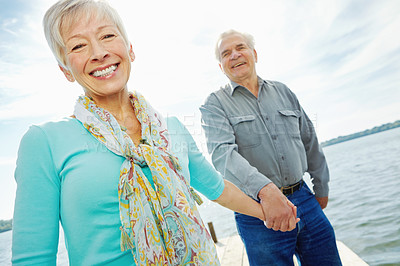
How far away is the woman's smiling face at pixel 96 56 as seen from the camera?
1183 millimetres

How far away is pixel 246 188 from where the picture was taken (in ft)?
6.08

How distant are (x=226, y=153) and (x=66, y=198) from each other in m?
1.19

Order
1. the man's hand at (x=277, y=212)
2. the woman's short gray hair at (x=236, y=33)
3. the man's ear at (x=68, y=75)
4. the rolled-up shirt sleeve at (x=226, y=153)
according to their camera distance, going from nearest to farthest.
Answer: the man's ear at (x=68, y=75) → the man's hand at (x=277, y=212) → the rolled-up shirt sleeve at (x=226, y=153) → the woman's short gray hair at (x=236, y=33)

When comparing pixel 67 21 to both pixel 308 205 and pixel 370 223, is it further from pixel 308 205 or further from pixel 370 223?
pixel 370 223

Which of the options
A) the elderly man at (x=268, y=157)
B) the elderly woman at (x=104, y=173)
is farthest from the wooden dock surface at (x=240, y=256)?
the elderly woman at (x=104, y=173)

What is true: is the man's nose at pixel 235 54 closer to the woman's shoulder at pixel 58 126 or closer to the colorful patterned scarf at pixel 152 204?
the colorful patterned scarf at pixel 152 204

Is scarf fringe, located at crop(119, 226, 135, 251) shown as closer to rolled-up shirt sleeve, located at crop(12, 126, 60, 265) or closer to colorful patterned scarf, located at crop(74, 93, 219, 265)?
colorful patterned scarf, located at crop(74, 93, 219, 265)

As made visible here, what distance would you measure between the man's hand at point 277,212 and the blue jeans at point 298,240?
12.9 inches

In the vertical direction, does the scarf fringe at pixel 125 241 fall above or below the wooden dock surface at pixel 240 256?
above

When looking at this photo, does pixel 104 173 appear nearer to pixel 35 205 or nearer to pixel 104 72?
pixel 35 205

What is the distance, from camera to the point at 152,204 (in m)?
1.13

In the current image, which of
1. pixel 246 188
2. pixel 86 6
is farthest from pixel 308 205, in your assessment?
pixel 86 6

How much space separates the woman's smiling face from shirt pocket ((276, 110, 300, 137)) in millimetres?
1384

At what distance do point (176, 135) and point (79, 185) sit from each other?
57cm
